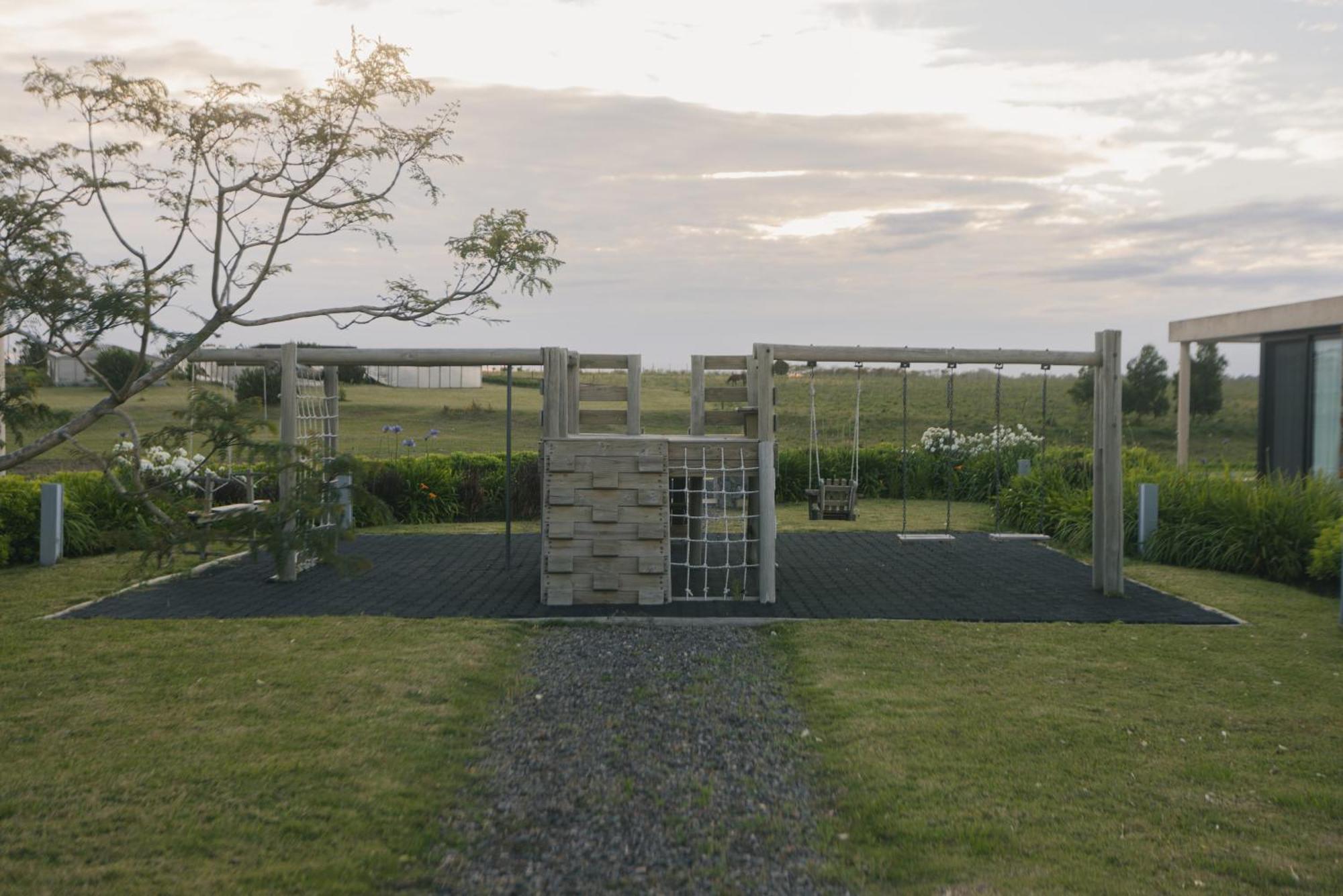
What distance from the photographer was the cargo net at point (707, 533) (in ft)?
28.7

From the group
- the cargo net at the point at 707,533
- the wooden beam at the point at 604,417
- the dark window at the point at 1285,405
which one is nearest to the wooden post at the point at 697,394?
the cargo net at the point at 707,533

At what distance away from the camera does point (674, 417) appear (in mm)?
30281

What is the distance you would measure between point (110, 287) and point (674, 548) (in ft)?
22.0

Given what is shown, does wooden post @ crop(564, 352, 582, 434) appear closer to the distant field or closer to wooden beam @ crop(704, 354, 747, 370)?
wooden beam @ crop(704, 354, 747, 370)

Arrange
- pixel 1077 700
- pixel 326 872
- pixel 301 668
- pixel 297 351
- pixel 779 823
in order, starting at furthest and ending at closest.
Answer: pixel 297 351 → pixel 301 668 → pixel 1077 700 → pixel 779 823 → pixel 326 872

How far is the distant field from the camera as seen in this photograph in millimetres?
24672

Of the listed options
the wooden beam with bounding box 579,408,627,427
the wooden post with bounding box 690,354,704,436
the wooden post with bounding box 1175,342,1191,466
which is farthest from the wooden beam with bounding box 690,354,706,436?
the wooden post with bounding box 1175,342,1191,466

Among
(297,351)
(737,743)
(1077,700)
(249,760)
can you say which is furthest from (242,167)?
(1077,700)

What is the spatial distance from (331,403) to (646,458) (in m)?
3.66

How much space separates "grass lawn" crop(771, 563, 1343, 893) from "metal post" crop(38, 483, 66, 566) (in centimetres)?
707

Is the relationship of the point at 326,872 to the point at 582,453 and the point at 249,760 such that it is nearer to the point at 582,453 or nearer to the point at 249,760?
the point at 249,760

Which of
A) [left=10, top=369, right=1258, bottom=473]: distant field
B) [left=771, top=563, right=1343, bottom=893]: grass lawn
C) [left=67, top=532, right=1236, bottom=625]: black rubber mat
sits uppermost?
[left=10, top=369, right=1258, bottom=473]: distant field

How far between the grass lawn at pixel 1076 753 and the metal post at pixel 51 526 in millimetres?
7070

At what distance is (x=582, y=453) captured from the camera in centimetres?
834
